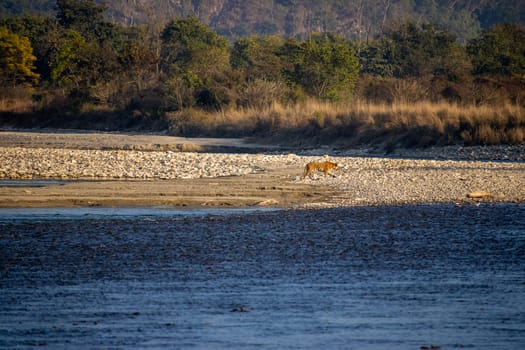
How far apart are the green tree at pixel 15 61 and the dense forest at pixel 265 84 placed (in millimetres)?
90

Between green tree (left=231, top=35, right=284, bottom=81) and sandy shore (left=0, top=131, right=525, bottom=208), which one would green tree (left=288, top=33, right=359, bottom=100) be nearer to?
green tree (left=231, top=35, right=284, bottom=81)

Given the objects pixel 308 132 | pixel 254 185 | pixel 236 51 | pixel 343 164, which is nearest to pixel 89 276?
pixel 254 185

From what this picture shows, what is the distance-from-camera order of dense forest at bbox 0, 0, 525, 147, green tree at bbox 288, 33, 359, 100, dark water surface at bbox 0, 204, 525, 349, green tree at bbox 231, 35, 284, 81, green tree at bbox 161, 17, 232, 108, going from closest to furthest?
1. dark water surface at bbox 0, 204, 525, 349
2. dense forest at bbox 0, 0, 525, 147
3. green tree at bbox 161, 17, 232, 108
4. green tree at bbox 288, 33, 359, 100
5. green tree at bbox 231, 35, 284, 81

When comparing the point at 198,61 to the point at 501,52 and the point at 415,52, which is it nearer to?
the point at 415,52

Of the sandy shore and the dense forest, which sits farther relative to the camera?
the dense forest

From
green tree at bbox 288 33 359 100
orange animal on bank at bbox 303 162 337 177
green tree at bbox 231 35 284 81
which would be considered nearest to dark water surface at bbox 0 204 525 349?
orange animal on bank at bbox 303 162 337 177

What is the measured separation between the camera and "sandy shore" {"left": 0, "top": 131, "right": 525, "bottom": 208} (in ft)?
55.4

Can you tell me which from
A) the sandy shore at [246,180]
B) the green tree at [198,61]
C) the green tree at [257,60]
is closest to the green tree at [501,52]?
the green tree at [257,60]

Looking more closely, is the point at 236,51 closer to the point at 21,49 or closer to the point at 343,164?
the point at 21,49

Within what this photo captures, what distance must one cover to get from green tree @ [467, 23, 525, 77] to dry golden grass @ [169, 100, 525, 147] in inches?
695

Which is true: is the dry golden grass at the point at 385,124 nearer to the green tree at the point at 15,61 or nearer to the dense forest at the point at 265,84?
the dense forest at the point at 265,84

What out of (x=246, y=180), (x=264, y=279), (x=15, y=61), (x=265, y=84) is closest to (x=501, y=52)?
(x=265, y=84)

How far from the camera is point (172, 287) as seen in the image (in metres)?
9.56

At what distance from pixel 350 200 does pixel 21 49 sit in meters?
57.4
